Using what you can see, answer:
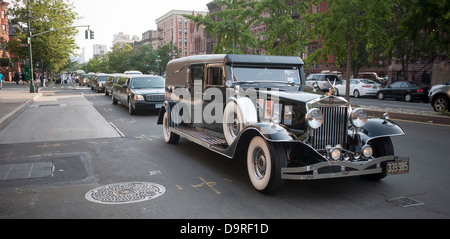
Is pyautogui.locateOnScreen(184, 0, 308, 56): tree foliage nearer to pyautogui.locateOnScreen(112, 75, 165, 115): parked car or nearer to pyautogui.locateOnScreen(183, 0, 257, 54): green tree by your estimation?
pyautogui.locateOnScreen(183, 0, 257, 54): green tree

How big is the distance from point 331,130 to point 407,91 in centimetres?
2177

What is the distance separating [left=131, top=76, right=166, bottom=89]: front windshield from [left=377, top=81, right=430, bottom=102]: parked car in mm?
16456

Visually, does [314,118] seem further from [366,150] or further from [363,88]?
[363,88]

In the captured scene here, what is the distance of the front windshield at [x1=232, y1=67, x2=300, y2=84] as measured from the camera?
7.13m

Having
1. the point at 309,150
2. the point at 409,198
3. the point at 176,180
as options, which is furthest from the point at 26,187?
the point at 409,198

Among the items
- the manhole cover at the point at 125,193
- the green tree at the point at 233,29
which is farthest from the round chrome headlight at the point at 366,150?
the green tree at the point at 233,29

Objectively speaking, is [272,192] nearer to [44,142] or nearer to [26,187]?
[26,187]

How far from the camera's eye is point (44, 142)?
382 inches

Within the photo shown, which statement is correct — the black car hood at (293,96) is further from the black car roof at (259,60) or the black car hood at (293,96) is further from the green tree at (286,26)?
the green tree at (286,26)

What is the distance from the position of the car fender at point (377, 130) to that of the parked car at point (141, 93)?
1093 cm

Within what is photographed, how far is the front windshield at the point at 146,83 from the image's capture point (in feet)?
56.0

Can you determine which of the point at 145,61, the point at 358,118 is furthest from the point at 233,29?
the point at 145,61
